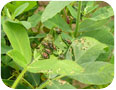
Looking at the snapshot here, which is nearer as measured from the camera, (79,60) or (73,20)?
(79,60)

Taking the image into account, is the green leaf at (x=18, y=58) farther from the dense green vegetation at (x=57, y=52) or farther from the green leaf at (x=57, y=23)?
the green leaf at (x=57, y=23)

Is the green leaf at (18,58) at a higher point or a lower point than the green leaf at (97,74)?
higher

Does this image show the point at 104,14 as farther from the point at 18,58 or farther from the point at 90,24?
the point at 18,58

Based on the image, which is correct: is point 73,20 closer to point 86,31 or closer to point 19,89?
point 86,31

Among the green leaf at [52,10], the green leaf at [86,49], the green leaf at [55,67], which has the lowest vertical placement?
the green leaf at [86,49]

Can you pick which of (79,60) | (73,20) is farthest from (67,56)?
(73,20)

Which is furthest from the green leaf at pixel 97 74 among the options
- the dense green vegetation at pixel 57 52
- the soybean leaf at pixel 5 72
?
the soybean leaf at pixel 5 72
